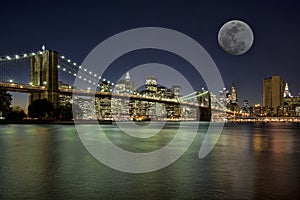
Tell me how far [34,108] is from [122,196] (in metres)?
51.3

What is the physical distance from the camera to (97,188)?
7.86 m

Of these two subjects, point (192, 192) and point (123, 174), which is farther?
point (123, 174)

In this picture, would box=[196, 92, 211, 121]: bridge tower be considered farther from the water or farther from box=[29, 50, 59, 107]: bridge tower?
the water

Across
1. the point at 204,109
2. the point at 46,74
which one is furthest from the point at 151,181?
the point at 204,109

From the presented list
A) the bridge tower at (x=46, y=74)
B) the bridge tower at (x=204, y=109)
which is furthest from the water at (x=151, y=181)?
the bridge tower at (x=204, y=109)

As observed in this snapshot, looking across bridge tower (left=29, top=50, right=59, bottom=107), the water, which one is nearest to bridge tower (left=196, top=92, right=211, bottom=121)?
bridge tower (left=29, top=50, right=59, bottom=107)

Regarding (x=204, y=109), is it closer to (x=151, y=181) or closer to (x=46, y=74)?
(x=46, y=74)

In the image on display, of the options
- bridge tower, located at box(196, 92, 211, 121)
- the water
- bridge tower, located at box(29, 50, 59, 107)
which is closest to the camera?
the water

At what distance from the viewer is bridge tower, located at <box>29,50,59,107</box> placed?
2356 inches

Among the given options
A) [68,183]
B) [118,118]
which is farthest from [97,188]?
[118,118]

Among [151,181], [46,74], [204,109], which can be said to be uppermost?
[46,74]

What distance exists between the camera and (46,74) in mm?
60656

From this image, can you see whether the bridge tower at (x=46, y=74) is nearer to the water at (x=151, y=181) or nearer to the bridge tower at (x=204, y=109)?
the bridge tower at (x=204, y=109)

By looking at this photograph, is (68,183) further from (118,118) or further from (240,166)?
(118,118)
